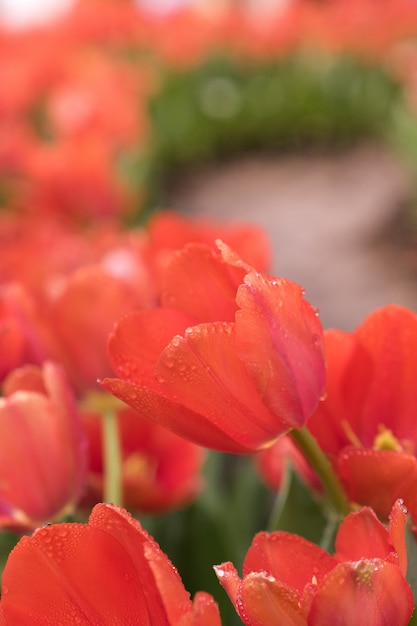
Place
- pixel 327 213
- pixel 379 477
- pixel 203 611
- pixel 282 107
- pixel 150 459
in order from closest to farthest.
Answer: pixel 203 611
pixel 379 477
pixel 150 459
pixel 327 213
pixel 282 107

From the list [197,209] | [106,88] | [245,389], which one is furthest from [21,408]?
[197,209]

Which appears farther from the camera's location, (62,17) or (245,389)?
(62,17)

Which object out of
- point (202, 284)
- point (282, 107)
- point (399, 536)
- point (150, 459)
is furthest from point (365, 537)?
point (282, 107)

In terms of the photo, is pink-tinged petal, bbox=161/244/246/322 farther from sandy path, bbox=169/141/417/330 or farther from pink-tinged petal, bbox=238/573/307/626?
sandy path, bbox=169/141/417/330

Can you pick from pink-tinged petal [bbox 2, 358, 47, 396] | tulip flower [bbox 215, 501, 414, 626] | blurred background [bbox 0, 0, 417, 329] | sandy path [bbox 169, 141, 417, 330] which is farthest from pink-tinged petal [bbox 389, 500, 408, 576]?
blurred background [bbox 0, 0, 417, 329]

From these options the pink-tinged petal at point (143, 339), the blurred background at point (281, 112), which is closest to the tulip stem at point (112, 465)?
→ the pink-tinged petal at point (143, 339)

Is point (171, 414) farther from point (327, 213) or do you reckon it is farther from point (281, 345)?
point (327, 213)

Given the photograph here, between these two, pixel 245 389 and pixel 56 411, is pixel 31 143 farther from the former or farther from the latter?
pixel 245 389
